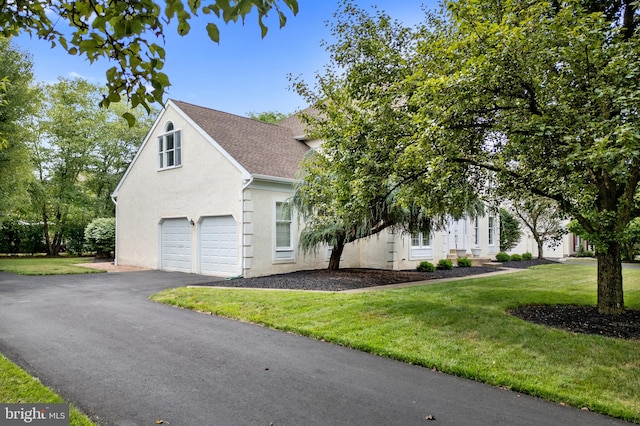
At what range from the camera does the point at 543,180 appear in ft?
23.2

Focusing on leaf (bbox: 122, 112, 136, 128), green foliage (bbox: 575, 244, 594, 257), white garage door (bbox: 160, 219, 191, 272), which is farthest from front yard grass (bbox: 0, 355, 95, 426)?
green foliage (bbox: 575, 244, 594, 257)

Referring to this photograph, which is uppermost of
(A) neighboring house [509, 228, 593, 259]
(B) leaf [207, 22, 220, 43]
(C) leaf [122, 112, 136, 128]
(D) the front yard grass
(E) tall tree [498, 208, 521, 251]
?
(B) leaf [207, 22, 220, 43]

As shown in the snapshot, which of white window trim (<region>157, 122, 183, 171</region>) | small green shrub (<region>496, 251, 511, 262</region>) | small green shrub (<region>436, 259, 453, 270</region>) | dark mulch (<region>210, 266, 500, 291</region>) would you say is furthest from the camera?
small green shrub (<region>496, 251, 511, 262</region>)

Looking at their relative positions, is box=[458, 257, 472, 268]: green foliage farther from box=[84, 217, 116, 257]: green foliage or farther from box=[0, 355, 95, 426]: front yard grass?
box=[84, 217, 116, 257]: green foliage

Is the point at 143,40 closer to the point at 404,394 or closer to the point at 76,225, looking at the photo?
the point at 404,394

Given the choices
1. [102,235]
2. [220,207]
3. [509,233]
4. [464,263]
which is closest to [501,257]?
[509,233]

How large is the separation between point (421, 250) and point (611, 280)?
Answer: 11.8 metres

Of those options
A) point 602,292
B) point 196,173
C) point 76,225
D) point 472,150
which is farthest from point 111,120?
point 602,292

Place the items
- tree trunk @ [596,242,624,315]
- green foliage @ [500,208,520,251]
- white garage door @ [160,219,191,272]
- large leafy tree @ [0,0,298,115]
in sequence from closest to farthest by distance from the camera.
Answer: large leafy tree @ [0,0,298,115], tree trunk @ [596,242,624,315], white garage door @ [160,219,191,272], green foliage @ [500,208,520,251]

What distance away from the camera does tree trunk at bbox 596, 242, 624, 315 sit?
7.37m

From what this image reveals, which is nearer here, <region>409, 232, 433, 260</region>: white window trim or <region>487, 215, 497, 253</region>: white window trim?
<region>409, 232, 433, 260</region>: white window trim

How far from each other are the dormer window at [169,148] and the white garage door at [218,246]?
319 cm

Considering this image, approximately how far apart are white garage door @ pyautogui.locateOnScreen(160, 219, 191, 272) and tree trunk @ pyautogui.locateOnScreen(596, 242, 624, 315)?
13.2m

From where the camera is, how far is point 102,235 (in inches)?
909
